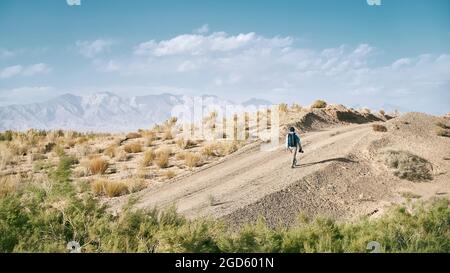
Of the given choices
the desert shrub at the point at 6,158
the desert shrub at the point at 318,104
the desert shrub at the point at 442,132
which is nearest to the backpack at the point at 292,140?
the desert shrub at the point at 442,132

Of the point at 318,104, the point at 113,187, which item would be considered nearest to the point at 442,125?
the point at 318,104

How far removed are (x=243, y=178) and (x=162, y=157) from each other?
5.59 m

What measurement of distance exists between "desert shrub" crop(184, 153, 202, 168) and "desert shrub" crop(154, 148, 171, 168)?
0.88 metres

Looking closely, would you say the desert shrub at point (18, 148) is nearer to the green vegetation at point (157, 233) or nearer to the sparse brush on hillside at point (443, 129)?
the green vegetation at point (157, 233)

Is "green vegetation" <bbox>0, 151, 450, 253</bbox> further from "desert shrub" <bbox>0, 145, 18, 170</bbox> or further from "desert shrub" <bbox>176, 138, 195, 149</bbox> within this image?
"desert shrub" <bbox>176, 138, 195, 149</bbox>

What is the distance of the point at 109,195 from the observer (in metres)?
16.6

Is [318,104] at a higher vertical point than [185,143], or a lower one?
higher

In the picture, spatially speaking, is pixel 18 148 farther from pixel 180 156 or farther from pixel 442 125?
pixel 442 125

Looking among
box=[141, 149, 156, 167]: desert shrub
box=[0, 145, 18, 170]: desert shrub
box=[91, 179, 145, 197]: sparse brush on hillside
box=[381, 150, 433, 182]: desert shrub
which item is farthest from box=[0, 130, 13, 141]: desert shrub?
box=[381, 150, 433, 182]: desert shrub

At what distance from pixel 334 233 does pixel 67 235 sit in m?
3.69

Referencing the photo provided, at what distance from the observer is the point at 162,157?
21234 mm

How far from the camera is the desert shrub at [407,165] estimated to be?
16.5 metres
